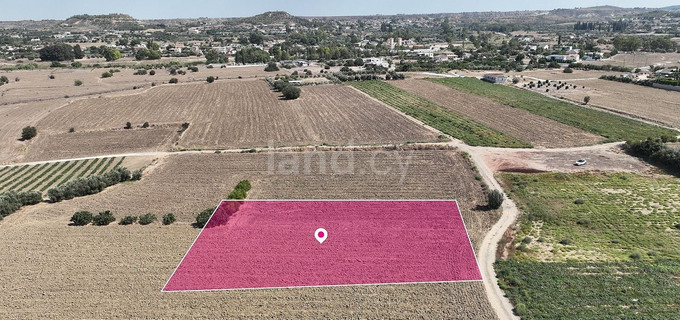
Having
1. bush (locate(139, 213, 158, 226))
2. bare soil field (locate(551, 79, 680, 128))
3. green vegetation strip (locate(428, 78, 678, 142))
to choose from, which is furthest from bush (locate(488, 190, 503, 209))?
bare soil field (locate(551, 79, 680, 128))

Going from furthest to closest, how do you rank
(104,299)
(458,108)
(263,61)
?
(263,61)
(458,108)
(104,299)

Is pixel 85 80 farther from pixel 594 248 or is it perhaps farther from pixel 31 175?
→ pixel 594 248

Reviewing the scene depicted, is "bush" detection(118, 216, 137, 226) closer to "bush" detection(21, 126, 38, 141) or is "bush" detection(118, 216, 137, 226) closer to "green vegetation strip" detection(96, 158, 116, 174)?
"green vegetation strip" detection(96, 158, 116, 174)

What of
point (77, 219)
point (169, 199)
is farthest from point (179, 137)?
point (77, 219)

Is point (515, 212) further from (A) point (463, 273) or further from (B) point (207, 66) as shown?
(B) point (207, 66)

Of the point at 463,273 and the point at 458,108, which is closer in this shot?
the point at 463,273

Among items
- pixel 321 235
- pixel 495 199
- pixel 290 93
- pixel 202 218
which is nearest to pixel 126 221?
pixel 202 218

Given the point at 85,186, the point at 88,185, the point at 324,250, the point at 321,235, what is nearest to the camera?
the point at 324,250
